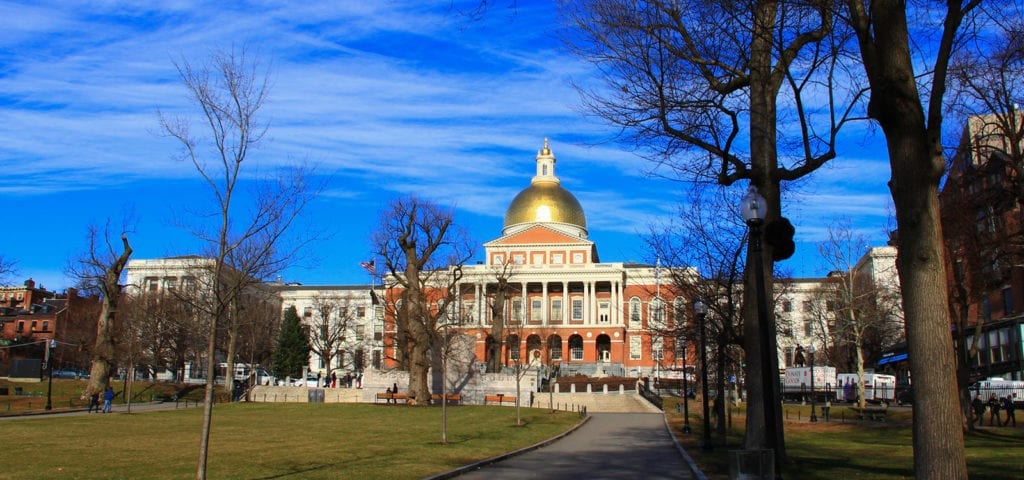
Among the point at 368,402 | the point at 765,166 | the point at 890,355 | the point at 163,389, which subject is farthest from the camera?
the point at 890,355

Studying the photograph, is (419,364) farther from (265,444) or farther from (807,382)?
(807,382)

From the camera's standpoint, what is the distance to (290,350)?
94.4 m

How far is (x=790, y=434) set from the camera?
31.1m

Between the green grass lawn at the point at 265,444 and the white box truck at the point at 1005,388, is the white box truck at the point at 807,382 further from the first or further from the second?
the green grass lawn at the point at 265,444

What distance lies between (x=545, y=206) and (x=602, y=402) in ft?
194

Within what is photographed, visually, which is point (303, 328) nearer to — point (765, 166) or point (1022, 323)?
point (1022, 323)

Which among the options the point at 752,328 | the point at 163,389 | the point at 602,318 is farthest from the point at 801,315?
the point at 752,328

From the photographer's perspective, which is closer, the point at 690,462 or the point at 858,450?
the point at 690,462

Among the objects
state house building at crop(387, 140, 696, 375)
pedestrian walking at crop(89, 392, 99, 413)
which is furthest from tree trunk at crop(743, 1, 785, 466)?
state house building at crop(387, 140, 696, 375)

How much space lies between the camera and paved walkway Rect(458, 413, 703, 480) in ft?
57.0

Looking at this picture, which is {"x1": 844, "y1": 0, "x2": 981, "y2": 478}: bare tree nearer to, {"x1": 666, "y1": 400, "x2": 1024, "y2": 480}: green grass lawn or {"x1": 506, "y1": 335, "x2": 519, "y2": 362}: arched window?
{"x1": 666, "y1": 400, "x2": 1024, "y2": 480}: green grass lawn

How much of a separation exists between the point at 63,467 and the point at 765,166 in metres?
14.9

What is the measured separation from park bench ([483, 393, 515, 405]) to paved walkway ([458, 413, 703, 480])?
842 inches

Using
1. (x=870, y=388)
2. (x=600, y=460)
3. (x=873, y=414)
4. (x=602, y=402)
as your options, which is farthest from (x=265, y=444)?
(x=870, y=388)
